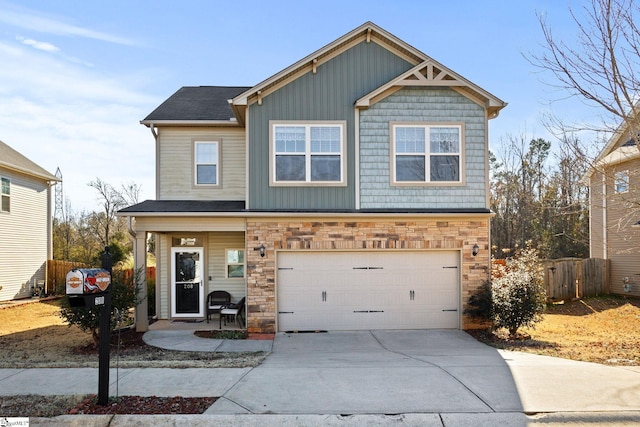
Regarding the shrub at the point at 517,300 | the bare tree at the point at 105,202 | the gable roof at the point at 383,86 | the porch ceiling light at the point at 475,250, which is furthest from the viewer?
the bare tree at the point at 105,202

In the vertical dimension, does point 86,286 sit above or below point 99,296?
above

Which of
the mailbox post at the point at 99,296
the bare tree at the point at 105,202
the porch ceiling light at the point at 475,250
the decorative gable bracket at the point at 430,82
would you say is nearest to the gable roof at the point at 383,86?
the decorative gable bracket at the point at 430,82

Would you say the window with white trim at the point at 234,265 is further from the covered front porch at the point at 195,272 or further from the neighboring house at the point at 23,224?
the neighboring house at the point at 23,224

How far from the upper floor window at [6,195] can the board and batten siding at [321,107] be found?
12.7 metres

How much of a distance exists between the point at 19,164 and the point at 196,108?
10074 millimetres

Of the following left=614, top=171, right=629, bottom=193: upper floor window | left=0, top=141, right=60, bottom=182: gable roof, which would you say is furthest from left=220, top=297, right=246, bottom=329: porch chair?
left=0, top=141, right=60, bottom=182: gable roof

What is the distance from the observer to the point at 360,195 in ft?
39.9

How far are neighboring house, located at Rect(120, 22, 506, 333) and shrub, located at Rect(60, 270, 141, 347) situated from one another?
1178 mm

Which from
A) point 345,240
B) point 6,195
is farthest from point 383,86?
point 6,195

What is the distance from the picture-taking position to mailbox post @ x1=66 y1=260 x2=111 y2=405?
5.80 metres

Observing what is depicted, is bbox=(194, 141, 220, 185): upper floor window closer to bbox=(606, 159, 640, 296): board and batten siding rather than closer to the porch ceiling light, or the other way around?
the porch ceiling light

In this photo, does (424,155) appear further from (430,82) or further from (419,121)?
(430,82)

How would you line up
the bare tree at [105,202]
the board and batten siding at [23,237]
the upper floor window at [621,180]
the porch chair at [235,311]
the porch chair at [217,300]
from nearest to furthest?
the upper floor window at [621,180], the porch chair at [235,311], the porch chair at [217,300], the board and batten siding at [23,237], the bare tree at [105,202]

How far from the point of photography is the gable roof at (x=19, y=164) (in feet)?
62.0
